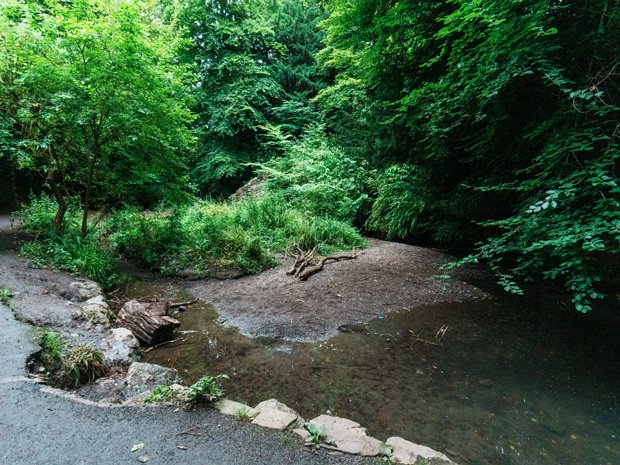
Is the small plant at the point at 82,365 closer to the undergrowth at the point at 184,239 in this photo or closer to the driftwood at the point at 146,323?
the driftwood at the point at 146,323

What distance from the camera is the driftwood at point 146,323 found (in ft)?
12.3

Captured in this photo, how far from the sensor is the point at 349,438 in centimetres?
193

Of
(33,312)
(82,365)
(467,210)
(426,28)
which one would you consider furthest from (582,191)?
(33,312)

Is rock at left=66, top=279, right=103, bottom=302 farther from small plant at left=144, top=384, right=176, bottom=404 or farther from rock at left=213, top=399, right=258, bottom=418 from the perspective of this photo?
rock at left=213, top=399, right=258, bottom=418

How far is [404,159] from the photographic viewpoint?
20.4 ft

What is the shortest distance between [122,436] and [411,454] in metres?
1.77

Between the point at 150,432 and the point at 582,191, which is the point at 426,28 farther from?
the point at 150,432

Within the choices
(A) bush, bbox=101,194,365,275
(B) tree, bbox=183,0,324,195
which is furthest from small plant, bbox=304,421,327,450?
(B) tree, bbox=183,0,324,195

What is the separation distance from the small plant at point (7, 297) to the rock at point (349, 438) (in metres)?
3.78

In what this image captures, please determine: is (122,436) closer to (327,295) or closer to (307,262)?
(327,295)

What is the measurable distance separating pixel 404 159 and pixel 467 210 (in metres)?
1.61

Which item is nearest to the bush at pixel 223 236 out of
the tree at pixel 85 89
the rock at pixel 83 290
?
the tree at pixel 85 89

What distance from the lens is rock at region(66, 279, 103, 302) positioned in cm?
432

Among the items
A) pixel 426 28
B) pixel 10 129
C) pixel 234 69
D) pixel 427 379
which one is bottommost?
pixel 427 379
